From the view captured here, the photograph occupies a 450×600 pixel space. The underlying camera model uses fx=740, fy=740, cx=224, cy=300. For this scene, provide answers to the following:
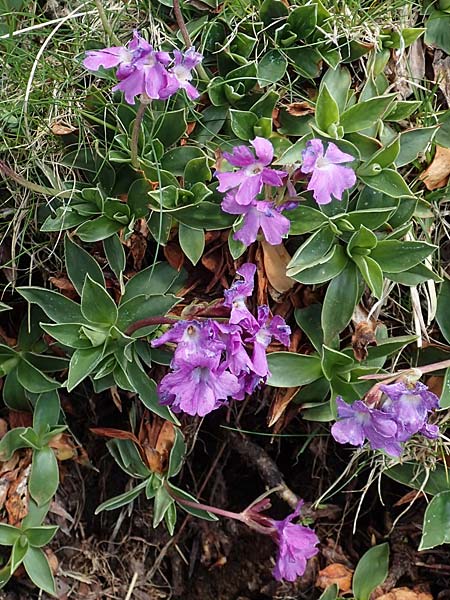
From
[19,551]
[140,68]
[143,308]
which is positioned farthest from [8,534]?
[140,68]

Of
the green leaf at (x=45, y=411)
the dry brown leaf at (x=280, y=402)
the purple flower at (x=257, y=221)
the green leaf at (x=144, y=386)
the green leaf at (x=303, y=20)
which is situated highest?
the green leaf at (x=303, y=20)

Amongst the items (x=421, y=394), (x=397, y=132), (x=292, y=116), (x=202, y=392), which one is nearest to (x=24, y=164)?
(x=292, y=116)

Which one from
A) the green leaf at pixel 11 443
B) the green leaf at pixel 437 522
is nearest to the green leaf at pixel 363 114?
the green leaf at pixel 437 522

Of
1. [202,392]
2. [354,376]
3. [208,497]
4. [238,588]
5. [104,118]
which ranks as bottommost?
[238,588]

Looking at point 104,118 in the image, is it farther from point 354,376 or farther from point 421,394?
point 421,394

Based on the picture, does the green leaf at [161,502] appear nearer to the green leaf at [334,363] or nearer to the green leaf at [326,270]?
the green leaf at [334,363]

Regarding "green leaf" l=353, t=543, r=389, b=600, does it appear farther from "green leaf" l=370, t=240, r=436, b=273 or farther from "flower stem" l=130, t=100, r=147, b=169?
"flower stem" l=130, t=100, r=147, b=169

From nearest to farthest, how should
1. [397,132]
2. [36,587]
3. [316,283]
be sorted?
1. [316,283]
2. [397,132]
3. [36,587]
